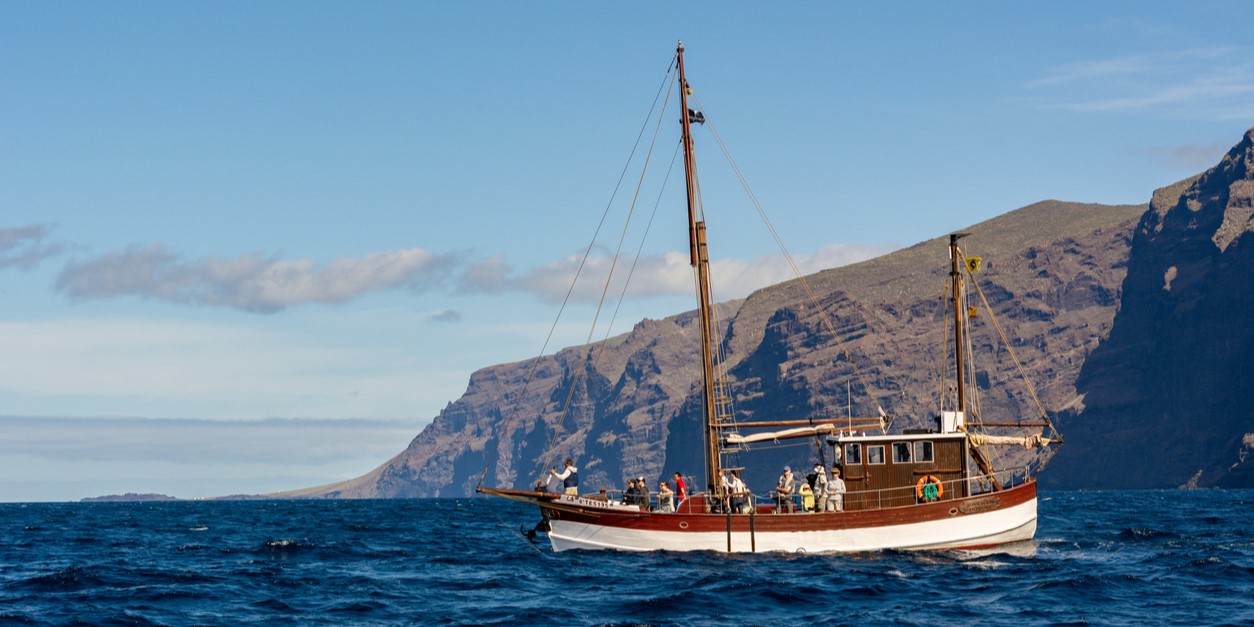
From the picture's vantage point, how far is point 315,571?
47.6 metres

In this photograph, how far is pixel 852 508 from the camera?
164 feet

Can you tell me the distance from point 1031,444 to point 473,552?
2403 cm

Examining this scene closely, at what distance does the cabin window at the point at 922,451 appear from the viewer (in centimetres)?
5012

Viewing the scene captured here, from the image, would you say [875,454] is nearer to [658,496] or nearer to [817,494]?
[817,494]

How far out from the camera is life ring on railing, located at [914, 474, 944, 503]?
4912 cm

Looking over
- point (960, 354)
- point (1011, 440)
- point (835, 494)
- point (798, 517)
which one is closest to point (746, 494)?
point (798, 517)

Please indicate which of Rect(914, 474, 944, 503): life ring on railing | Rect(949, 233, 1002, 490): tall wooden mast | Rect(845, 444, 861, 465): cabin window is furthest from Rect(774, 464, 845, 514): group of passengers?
Rect(949, 233, 1002, 490): tall wooden mast

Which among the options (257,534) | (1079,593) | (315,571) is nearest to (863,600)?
(1079,593)

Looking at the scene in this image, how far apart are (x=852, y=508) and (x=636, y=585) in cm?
1284

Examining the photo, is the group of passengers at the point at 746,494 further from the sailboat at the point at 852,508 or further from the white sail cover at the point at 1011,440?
the white sail cover at the point at 1011,440

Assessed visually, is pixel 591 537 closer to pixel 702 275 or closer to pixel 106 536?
pixel 702 275

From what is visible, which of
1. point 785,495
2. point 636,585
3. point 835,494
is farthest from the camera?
point 785,495

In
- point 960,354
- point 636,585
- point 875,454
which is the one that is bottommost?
point 636,585

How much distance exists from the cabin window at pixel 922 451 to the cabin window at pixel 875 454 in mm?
1250
